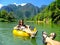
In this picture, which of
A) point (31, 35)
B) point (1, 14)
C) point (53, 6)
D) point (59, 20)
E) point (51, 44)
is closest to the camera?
point (51, 44)

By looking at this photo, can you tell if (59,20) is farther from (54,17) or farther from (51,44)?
(51,44)

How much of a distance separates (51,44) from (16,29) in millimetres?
9122

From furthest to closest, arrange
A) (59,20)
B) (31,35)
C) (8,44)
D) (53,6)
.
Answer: (53,6), (59,20), (31,35), (8,44)

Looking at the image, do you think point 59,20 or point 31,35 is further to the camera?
point 59,20

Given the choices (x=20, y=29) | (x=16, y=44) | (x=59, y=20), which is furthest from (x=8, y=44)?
(x=59, y=20)

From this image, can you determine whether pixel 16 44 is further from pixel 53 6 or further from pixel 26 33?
pixel 53 6

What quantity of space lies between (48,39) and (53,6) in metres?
68.5

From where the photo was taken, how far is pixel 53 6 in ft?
265

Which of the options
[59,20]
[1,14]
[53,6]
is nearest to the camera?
[59,20]

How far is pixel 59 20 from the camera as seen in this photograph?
64375mm

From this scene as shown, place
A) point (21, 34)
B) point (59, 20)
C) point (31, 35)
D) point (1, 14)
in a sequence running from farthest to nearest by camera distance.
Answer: point (1, 14) < point (59, 20) < point (21, 34) < point (31, 35)

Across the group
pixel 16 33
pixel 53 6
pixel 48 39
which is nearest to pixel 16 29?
pixel 16 33

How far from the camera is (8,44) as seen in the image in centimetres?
1566

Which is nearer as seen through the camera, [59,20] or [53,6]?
[59,20]
